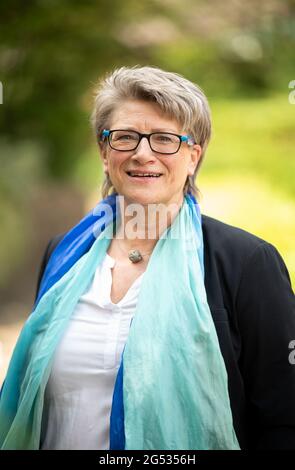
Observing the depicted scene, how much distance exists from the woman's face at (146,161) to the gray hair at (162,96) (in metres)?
0.03

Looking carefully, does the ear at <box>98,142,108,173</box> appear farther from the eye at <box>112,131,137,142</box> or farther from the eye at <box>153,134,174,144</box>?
the eye at <box>153,134,174,144</box>

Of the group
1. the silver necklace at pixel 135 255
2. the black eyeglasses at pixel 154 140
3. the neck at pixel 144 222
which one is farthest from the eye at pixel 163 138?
the silver necklace at pixel 135 255

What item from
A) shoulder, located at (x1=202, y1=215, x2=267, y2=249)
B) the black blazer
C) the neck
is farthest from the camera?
the neck

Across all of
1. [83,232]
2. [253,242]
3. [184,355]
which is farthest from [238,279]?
[83,232]

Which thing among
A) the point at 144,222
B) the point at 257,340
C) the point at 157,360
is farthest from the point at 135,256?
the point at 257,340

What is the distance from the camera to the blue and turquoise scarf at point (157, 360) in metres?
1.58

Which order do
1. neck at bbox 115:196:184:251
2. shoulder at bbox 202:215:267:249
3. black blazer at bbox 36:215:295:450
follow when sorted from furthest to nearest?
neck at bbox 115:196:184:251 → shoulder at bbox 202:215:267:249 → black blazer at bbox 36:215:295:450

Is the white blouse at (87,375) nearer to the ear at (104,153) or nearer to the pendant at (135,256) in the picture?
the pendant at (135,256)

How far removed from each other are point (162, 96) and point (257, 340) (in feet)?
2.55

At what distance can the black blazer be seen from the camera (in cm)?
158

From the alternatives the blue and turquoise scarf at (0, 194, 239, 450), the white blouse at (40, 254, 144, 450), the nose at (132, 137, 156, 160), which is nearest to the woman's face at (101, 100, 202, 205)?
the nose at (132, 137, 156, 160)

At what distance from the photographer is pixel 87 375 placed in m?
1.65

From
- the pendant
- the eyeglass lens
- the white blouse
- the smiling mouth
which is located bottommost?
the white blouse
